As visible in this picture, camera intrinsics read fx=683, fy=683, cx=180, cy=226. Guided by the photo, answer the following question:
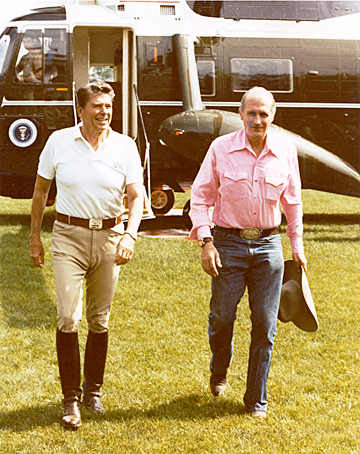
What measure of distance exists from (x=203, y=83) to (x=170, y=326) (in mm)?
6265

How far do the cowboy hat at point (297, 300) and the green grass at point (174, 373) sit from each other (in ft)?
1.91

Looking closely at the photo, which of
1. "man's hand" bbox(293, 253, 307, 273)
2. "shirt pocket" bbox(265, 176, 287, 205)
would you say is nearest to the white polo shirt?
"shirt pocket" bbox(265, 176, 287, 205)

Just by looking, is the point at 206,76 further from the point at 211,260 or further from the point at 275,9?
the point at 211,260

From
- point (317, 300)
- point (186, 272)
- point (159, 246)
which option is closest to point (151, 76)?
point (159, 246)

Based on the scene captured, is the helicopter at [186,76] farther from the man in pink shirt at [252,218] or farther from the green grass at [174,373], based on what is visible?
the man in pink shirt at [252,218]

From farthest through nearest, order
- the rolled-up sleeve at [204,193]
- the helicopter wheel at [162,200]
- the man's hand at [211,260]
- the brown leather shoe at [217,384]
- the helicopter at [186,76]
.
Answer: the helicopter wheel at [162,200] → the helicopter at [186,76] → the brown leather shoe at [217,384] → the rolled-up sleeve at [204,193] → the man's hand at [211,260]

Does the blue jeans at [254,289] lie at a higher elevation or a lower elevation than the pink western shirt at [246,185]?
lower

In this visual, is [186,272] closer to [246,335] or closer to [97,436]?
[246,335]

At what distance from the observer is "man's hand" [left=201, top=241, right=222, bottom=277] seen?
4055 mm

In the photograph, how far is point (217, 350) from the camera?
4.52m

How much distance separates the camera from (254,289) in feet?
14.0

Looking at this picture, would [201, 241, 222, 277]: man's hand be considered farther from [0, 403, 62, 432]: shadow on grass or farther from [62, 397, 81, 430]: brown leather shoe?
[0, 403, 62, 432]: shadow on grass

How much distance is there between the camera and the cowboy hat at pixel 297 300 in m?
4.41

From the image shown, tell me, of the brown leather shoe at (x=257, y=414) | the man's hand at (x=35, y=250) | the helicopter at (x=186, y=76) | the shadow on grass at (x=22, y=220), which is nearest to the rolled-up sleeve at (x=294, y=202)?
the brown leather shoe at (x=257, y=414)
